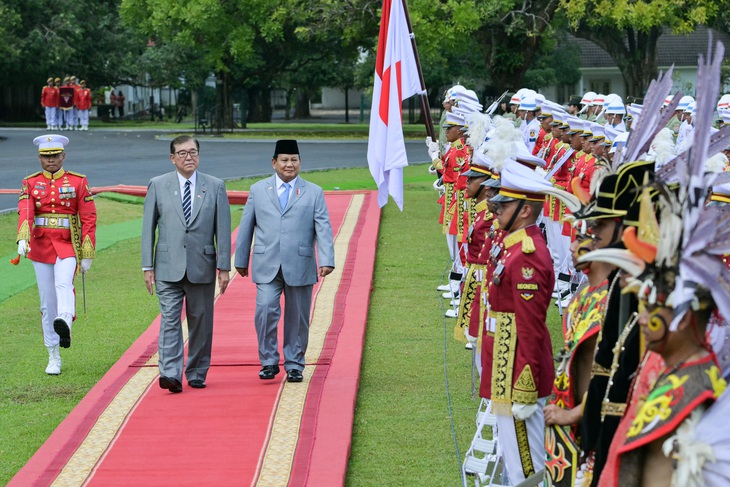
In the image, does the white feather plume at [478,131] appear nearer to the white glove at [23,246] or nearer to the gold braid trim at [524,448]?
the white glove at [23,246]

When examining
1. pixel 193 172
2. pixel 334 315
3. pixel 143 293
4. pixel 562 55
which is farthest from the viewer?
pixel 562 55

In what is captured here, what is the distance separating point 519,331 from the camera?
5809 mm

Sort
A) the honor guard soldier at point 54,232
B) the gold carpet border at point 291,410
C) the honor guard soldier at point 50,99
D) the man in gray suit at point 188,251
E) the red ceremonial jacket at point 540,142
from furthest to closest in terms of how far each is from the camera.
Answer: the honor guard soldier at point 50,99
the red ceremonial jacket at point 540,142
the honor guard soldier at point 54,232
the man in gray suit at point 188,251
the gold carpet border at point 291,410

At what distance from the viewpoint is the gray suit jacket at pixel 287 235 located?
30.6ft

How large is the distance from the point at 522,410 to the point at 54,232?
566cm

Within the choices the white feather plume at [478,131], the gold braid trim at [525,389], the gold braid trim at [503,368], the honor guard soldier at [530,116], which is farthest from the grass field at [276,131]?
the gold braid trim at [525,389]

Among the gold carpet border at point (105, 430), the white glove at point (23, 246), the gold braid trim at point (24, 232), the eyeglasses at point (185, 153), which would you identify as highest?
the eyeglasses at point (185, 153)

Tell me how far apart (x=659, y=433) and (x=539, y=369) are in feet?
7.03

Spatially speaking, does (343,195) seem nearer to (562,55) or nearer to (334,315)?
(334,315)

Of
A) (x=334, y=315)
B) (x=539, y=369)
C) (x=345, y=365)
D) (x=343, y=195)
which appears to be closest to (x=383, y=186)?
(x=334, y=315)

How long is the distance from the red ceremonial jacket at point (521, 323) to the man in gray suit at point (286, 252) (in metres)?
3.42

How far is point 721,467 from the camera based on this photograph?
3629mm

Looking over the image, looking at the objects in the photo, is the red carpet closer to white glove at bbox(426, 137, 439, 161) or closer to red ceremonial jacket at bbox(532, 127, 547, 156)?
white glove at bbox(426, 137, 439, 161)

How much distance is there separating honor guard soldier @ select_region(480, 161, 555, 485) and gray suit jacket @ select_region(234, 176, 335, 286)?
132 inches
